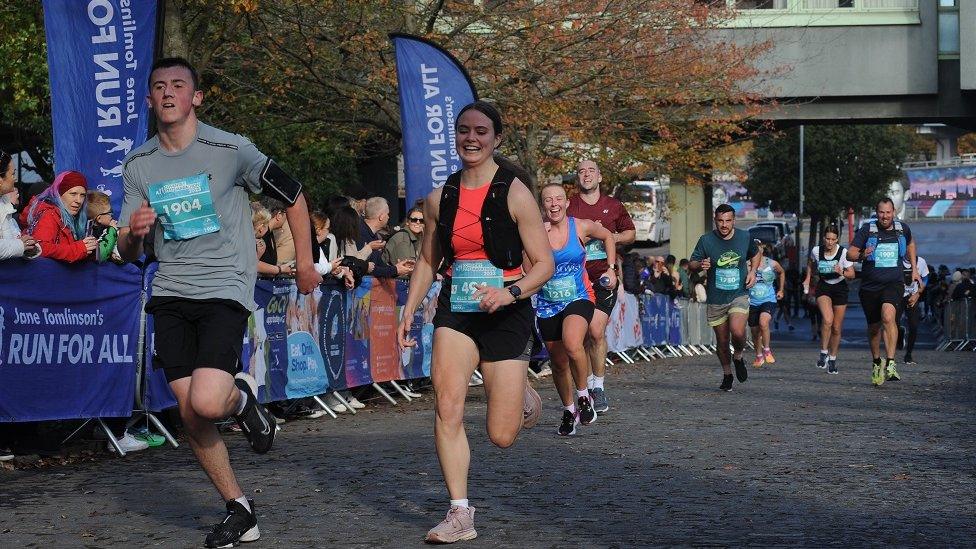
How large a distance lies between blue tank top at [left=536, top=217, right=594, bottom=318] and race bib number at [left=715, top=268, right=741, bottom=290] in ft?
15.8

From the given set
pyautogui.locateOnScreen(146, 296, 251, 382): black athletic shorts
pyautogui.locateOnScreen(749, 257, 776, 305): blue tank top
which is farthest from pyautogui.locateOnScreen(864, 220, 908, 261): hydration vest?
pyautogui.locateOnScreen(146, 296, 251, 382): black athletic shorts

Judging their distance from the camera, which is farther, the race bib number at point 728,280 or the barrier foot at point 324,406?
the race bib number at point 728,280

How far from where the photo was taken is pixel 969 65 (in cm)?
3550

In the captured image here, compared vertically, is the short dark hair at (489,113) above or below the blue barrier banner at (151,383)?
above

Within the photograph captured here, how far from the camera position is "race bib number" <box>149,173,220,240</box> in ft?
21.8

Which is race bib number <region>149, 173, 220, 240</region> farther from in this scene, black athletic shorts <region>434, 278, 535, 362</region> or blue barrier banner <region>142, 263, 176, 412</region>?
blue barrier banner <region>142, 263, 176, 412</region>

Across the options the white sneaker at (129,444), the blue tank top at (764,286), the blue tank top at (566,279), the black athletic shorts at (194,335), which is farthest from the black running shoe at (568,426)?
the blue tank top at (764,286)

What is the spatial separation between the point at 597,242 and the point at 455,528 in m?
6.82

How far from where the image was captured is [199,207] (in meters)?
6.66

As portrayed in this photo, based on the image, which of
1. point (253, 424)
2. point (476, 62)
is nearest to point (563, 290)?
point (253, 424)

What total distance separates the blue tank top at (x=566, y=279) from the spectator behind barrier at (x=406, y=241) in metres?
4.38

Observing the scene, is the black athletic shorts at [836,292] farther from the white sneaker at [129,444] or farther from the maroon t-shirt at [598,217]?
the white sneaker at [129,444]

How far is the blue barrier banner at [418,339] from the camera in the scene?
15.9 meters

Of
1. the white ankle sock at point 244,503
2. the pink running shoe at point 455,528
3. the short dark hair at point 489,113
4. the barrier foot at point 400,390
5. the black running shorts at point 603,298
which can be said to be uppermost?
the short dark hair at point 489,113
